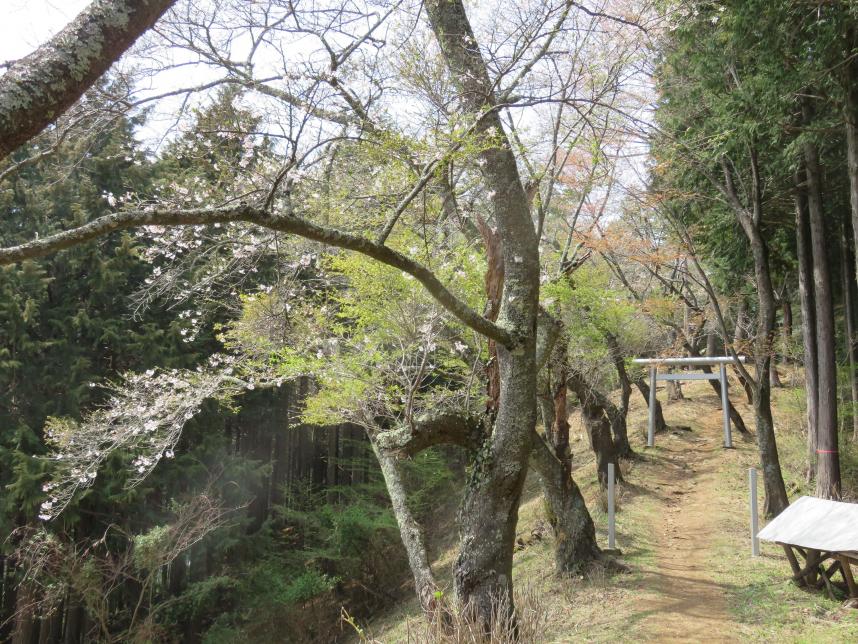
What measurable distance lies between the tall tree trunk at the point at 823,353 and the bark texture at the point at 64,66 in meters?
9.01

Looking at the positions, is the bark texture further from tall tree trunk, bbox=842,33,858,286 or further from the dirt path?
tall tree trunk, bbox=842,33,858,286

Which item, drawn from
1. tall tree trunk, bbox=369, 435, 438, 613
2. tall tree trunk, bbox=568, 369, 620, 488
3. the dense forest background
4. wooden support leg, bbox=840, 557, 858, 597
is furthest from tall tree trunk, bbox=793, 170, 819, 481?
tall tree trunk, bbox=369, 435, 438, 613

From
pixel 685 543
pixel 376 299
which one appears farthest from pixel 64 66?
pixel 685 543

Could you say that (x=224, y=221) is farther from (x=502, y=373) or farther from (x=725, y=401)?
(x=725, y=401)

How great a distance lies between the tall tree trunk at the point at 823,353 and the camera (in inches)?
331

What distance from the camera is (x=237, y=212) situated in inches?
127

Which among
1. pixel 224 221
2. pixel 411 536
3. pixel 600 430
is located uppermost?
pixel 224 221

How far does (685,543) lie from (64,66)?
986 centimetres

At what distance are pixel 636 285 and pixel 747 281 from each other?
547 centimetres

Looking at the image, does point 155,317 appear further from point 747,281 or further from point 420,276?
point 747,281

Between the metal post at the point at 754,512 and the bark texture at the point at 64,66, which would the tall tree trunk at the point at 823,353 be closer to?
the metal post at the point at 754,512

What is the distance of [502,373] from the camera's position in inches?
213

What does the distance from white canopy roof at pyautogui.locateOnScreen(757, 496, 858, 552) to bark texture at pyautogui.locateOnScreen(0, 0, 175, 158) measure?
6483 mm

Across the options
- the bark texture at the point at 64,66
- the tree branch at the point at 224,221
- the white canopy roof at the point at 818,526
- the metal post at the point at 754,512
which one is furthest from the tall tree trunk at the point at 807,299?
the bark texture at the point at 64,66
